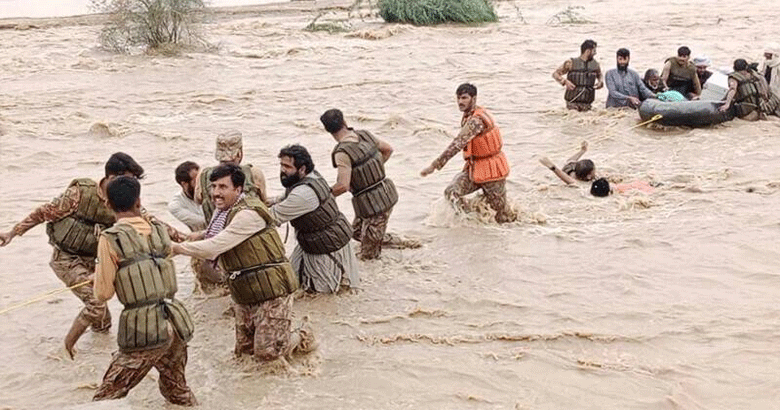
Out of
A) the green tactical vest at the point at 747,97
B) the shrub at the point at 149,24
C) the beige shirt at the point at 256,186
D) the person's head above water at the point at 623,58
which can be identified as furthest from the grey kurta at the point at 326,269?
the shrub at the point at 149,24

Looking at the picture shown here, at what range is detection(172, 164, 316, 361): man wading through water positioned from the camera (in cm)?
515

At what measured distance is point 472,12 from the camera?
24266 mm

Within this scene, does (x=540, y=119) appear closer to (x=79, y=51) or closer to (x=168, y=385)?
(x=168, y=385)

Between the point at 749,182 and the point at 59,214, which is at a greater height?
the point at 59,214

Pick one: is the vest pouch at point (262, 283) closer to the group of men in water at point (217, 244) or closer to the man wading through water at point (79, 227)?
the group of men in water at point (217, 244)

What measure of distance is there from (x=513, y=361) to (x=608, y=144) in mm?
6401

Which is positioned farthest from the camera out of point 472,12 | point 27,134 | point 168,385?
point 472,12

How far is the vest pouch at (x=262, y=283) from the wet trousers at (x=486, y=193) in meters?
3.29

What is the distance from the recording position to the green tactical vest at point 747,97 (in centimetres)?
A: 1190

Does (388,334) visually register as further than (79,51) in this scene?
No

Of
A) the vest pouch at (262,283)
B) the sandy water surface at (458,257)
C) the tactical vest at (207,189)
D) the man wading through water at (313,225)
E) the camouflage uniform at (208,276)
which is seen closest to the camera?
the vest pouch at (262,283)

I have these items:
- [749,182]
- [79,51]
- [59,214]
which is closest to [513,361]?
[59,214]

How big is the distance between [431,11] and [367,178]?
17.2 metres

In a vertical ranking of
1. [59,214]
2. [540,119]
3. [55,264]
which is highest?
[59,214]
